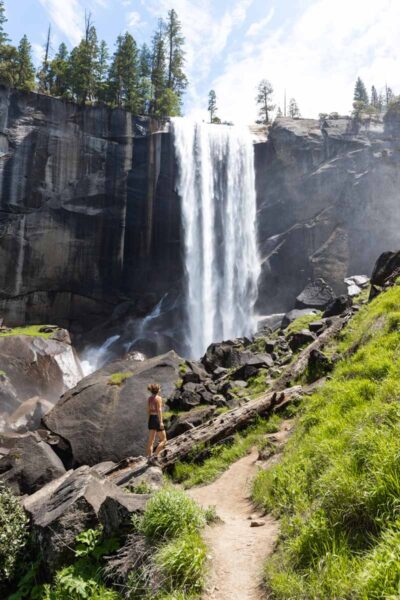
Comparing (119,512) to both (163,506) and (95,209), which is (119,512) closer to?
(163,506)

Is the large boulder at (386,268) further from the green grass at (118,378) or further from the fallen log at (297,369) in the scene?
the green grass at (118,378)

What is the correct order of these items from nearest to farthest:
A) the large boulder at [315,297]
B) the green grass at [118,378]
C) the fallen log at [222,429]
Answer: the fallen log at [222,429]
the green grass at [118,378]
the large boulder at [315,297]

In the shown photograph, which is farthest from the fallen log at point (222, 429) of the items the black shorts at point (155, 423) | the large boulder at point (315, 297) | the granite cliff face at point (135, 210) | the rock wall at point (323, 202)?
the rock wall at point (323, 202)

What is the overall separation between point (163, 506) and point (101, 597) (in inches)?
44.6

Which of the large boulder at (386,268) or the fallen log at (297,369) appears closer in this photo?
the fallen log at (297,369)

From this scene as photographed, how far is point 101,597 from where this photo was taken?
15.0ft

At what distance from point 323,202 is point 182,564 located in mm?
37912

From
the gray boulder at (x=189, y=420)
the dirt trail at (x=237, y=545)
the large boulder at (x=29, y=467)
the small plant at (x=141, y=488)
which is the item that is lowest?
the large boulder at (x=29, y=467)

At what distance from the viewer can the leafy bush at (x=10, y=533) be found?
6559mm

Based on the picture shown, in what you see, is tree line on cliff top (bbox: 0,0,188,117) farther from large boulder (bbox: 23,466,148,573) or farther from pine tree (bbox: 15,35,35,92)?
large boulder (bbox: 23,466,148,573)

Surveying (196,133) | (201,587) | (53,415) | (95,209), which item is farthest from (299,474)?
(196,133)

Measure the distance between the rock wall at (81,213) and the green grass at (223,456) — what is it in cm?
2937

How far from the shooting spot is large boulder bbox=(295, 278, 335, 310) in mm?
28666

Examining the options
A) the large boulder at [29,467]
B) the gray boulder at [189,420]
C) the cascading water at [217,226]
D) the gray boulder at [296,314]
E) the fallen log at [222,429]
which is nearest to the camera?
the fallen log at [222,429]
